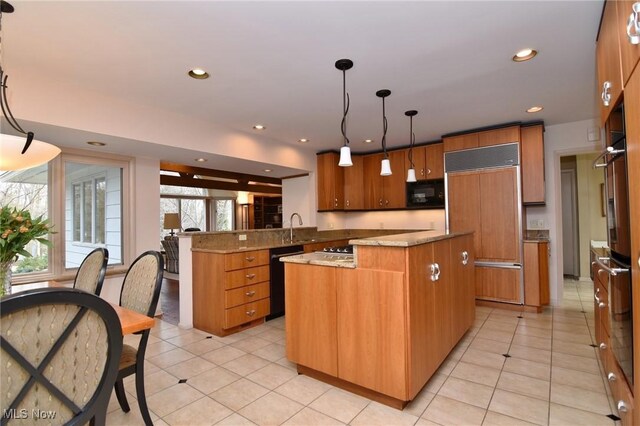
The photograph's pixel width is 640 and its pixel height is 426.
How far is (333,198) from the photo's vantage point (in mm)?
5477

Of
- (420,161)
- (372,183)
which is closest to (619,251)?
(420,161)

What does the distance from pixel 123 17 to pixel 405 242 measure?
7.02 ft

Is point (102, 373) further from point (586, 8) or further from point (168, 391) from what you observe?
point (586, 8)

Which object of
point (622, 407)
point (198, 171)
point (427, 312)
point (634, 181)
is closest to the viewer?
point (634, 181)

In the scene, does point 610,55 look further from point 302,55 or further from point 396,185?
point 396,185

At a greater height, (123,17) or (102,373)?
(123,17)

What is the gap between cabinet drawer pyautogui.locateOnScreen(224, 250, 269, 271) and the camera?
3422mm

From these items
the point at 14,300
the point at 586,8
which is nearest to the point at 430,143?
the point at 586,8

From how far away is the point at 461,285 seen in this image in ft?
9.87

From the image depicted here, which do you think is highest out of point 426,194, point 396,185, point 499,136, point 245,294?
point 499,136

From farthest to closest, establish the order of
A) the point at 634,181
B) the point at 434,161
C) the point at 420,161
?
the point at 420,161
the point at 434,161
the point at 634,181

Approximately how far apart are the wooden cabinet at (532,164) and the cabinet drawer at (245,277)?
3447mm

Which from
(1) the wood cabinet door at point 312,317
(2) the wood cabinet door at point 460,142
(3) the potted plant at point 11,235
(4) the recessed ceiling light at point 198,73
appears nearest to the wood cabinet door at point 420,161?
(2) the wood cabinet door at point 460,142

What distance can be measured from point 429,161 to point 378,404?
3.83 meters
